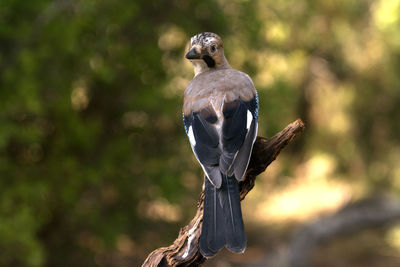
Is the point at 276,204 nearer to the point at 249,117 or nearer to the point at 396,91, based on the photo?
the point at 396,91

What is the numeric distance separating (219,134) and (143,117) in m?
5.29

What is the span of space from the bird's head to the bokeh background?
2.58 m

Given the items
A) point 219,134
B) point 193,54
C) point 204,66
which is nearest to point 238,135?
point 219,134

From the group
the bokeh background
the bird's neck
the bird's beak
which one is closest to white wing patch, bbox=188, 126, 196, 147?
the bird's beak

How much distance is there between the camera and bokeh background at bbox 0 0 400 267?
724 cm

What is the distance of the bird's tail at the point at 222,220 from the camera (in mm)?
3326

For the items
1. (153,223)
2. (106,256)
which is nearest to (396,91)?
(153,223)

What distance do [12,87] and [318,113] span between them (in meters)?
8.19

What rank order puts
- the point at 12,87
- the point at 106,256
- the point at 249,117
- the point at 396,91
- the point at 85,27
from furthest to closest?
the point at 396,91, the point at 106,256, the point at 85,27, the point at 12,87, the point at 249,117

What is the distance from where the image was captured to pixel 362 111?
1200cm

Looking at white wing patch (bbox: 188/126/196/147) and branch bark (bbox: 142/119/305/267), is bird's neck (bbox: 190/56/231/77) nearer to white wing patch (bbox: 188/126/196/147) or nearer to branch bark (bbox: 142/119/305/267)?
white wing patch (bbox: 188/126/196/147)

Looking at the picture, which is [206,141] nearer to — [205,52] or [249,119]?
[249,119]

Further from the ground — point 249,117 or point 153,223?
point 153,223

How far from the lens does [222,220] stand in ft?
11.2
